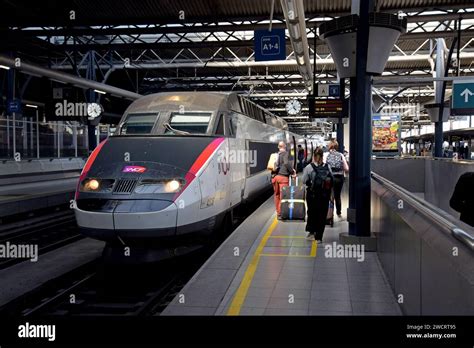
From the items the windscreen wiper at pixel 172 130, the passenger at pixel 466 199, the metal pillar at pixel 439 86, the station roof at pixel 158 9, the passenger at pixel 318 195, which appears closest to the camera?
the passenger at pixel 466 199

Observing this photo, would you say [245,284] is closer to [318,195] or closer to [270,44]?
[318,195]

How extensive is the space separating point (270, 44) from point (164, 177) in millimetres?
8180

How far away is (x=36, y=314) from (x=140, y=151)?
2984 millimetres

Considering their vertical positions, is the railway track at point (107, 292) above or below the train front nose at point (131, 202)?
below

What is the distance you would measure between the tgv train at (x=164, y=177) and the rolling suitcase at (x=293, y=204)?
122 centimetres

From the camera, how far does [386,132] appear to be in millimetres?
21453

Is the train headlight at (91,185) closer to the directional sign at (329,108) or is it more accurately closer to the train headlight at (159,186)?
the train headlight at (159,186)

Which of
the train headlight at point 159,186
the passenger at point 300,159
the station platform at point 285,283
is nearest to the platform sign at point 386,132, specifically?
the passenger at point 300,159

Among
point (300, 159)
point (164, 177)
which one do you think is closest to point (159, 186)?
point (164, 177)

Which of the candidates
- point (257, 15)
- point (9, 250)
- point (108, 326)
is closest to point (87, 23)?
point (257, 15)

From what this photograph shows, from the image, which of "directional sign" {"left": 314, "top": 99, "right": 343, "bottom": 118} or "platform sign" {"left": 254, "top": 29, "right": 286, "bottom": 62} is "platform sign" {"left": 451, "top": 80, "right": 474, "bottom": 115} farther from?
"platform sign" {"left": 254, "top": 29, "right": 286, "bottom": 62}

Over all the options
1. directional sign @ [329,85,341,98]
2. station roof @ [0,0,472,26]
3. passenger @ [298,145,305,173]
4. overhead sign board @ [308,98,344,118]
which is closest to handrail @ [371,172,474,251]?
station roof @ [0,0,472,26]

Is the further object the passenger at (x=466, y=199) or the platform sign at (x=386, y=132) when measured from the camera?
the platform sign at (x=386, y=132)

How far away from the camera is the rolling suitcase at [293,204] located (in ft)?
35.0
